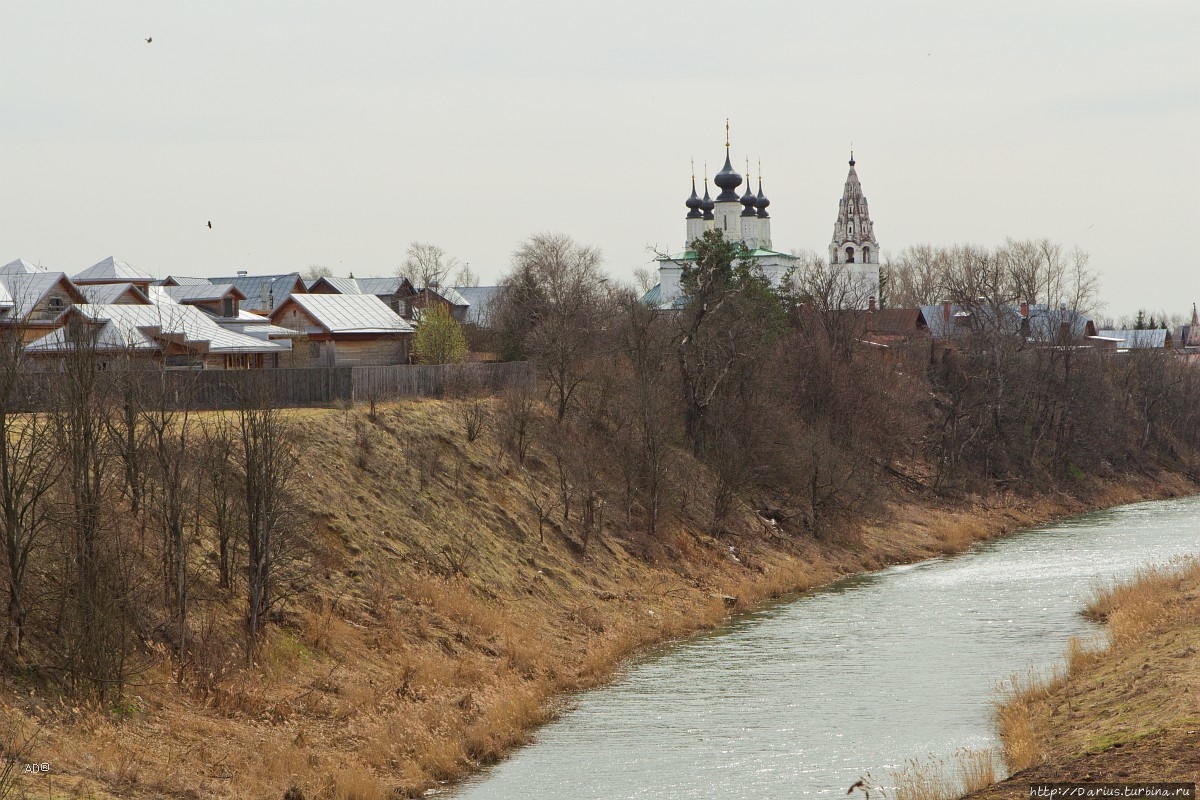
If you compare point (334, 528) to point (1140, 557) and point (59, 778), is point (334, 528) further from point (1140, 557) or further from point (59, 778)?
point (1140, 557)

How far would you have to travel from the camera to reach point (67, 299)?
58.7m

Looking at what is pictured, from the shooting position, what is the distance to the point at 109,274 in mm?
72500

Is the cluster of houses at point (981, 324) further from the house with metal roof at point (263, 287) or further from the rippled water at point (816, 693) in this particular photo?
the house with metal roof at point (263, 287)

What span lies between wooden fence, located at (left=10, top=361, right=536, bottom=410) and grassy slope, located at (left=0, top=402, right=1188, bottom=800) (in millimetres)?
1433

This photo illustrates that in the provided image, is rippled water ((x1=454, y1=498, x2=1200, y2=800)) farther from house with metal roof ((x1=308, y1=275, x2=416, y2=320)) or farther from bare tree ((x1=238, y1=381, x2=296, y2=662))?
house with metal roof ((x1=308, y1=275, x2=416, y2=320))

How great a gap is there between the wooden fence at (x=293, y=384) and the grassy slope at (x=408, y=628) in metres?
1.43

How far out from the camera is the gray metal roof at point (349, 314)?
6444 cm

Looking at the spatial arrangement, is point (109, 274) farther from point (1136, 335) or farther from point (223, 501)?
point (1136, 335)

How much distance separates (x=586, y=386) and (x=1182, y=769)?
1537 inches

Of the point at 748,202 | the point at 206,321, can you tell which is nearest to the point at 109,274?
the point at 206,321

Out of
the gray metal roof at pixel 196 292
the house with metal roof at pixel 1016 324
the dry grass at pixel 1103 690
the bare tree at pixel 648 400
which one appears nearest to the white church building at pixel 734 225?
the house with metal roof at pixel 1016 324

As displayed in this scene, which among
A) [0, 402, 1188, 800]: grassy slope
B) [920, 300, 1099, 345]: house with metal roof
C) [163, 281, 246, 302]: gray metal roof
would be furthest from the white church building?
[0, 402, 1188, 800]: grassy slope

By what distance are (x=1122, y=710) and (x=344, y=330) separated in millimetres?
47382

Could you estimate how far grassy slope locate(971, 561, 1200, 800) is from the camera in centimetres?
1847
